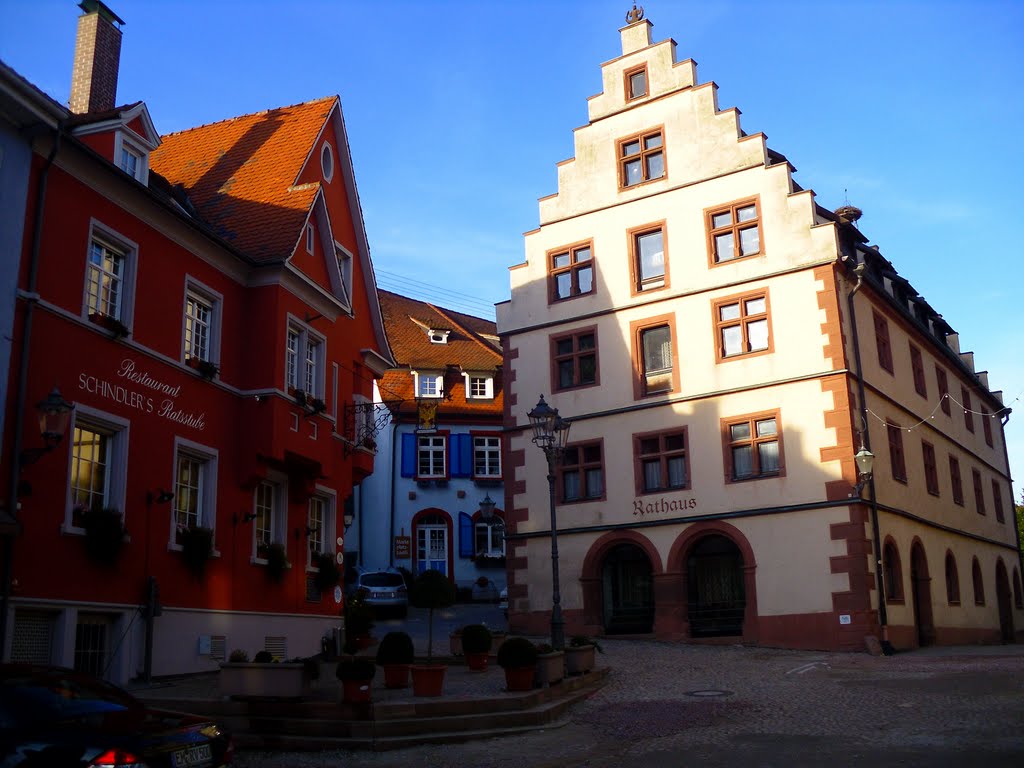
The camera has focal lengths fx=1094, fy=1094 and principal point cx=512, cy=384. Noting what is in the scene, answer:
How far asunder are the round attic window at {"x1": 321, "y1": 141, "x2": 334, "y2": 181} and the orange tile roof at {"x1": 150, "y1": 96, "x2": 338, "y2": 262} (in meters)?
0.70

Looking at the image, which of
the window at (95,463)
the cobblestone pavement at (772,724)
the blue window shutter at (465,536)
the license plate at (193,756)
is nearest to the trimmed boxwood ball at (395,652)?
the cobblestone pavement at (772,724)

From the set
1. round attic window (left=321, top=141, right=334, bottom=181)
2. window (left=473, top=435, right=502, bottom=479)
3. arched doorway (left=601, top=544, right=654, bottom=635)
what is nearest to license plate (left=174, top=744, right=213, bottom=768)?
round attic window (left=321, top=141, right=334, bottom=181)

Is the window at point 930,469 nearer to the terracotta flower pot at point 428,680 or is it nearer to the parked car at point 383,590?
the parked car at point 383,590

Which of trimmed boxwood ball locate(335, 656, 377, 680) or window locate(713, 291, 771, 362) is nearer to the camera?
trimmed boxwood ball locate(335, 656, 377, 680)

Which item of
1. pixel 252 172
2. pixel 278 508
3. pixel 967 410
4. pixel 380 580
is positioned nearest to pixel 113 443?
pixel 278 508

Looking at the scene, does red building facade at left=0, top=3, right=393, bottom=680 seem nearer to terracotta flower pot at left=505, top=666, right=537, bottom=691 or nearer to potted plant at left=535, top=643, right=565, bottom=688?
terracotta flower pot at left=505, top=666, right=537, bottom=691

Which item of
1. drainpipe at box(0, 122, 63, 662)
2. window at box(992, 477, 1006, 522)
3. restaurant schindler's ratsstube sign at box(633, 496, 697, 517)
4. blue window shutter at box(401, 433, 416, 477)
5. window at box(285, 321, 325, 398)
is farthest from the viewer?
blue window shutter at box(401, 433, 416, 477)

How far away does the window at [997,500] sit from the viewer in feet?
139

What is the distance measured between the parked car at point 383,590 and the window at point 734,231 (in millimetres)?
16883

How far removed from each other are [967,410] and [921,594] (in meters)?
13.0

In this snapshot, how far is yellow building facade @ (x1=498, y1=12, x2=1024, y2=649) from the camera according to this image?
27.9m

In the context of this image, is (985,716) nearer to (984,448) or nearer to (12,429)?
(12,429)

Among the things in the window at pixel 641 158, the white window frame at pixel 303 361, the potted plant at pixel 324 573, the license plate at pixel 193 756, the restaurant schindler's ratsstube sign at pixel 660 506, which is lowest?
the license plate at pixel 193 756

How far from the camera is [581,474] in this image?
32094 mm
